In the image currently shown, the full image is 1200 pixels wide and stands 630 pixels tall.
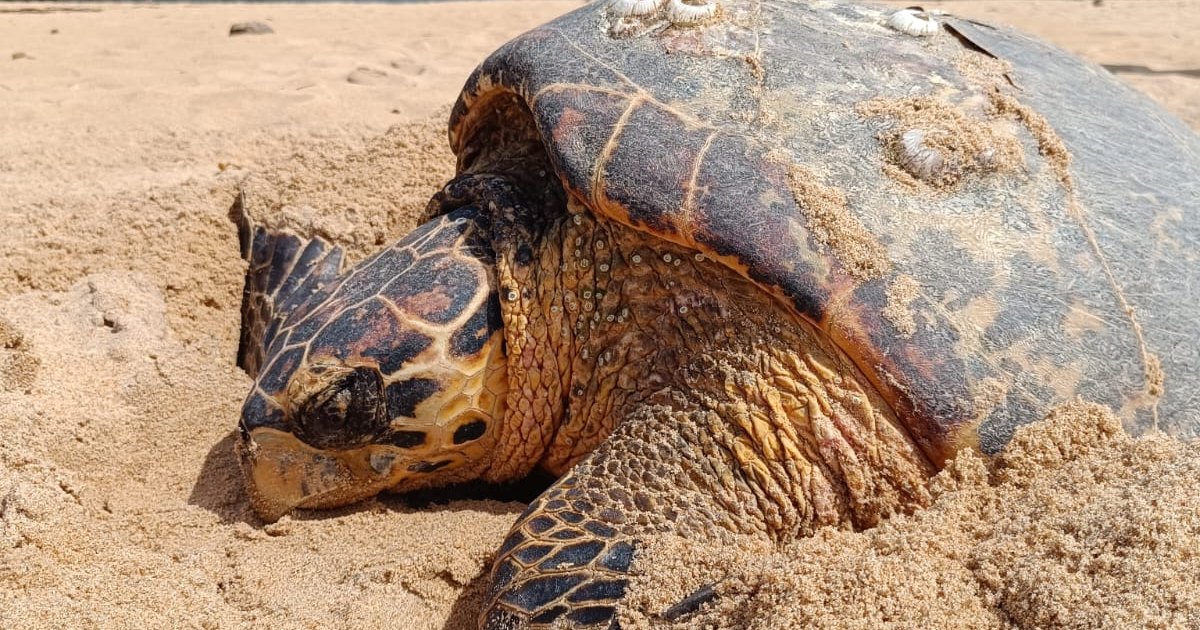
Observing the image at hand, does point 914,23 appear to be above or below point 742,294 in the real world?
above

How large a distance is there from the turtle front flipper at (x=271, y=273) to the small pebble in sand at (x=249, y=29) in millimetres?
3761

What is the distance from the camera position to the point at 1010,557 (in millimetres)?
1221

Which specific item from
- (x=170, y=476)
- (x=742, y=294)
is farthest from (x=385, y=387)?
(x=742, y=294)

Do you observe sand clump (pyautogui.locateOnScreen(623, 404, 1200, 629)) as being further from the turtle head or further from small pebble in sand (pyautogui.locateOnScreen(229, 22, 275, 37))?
small pebble in sand (pyautogui.locateOnScreen(229, 22, 275, 37))

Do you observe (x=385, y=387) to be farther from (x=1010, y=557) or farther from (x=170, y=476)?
(x=1010, y=557)

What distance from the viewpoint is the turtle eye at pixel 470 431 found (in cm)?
192

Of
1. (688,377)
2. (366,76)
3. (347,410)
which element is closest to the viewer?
(688,377)

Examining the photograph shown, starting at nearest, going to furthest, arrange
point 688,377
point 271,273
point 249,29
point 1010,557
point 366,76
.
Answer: point 1010,557, point 688,377, point 271,273, point 366,76, point 249,29

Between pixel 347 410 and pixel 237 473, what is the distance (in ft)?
1.55

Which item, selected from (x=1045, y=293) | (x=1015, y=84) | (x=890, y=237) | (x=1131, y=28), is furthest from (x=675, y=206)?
(x=1131, y=28)

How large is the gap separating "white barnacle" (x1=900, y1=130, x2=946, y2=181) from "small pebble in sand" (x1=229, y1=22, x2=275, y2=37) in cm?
548

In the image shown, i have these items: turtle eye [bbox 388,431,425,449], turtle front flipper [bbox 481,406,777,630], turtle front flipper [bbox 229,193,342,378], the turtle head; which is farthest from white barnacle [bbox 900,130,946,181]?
turtle front flipper [bbox 229,193,342,378]

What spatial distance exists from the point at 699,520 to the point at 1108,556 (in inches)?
26.5

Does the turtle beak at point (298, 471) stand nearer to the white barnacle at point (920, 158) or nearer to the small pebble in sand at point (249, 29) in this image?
the white barnacle at point (920, 158)
